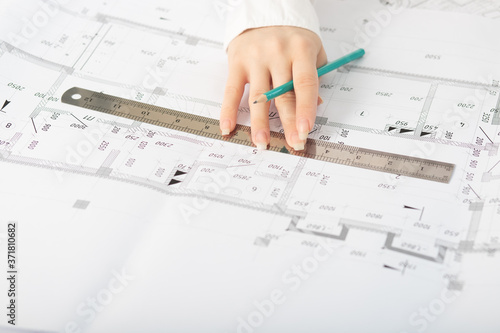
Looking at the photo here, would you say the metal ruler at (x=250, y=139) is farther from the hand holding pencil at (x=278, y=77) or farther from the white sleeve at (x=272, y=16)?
the white sleeve at (x=272, y=16)

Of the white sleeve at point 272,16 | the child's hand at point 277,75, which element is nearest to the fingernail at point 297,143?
the child's hand at point 277,75

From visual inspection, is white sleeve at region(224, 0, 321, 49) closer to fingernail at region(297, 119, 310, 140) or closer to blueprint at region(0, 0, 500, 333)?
blueprint at region(0, 0, 500, 333)

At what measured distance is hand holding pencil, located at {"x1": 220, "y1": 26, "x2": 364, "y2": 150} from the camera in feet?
2.53

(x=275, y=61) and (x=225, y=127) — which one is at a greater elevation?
(x=275, y=61)

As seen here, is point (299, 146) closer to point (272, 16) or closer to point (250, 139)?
point (250, 139)

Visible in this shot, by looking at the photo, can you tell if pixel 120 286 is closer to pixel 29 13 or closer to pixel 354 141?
pixel 354 141

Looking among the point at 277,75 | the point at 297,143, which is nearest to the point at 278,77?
the point at 277,75

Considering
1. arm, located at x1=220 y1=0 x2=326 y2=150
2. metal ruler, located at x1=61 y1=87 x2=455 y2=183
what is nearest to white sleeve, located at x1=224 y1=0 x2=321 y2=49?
arm, located at x1=220 y1=0 x2=326 y2=150

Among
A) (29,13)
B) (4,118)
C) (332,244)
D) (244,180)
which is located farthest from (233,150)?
(29,13)

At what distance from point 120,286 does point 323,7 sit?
1.84ft

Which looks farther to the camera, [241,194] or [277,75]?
[277,75]

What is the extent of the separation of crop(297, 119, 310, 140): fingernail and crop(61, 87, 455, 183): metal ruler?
0.7 inches

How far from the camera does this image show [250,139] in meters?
0.79

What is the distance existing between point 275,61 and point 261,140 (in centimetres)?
13
